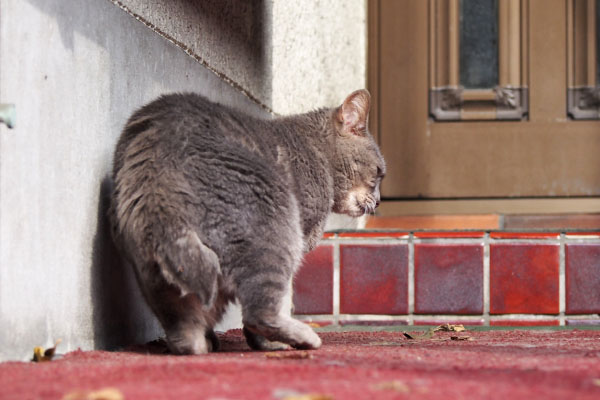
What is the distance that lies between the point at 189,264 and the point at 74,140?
39 centimetres

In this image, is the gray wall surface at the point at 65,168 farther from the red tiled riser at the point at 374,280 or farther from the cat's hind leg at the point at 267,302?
the red tiled riser at the point at 374,280

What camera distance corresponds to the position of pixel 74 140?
75.4 inches

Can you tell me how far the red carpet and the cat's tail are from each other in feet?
0.51

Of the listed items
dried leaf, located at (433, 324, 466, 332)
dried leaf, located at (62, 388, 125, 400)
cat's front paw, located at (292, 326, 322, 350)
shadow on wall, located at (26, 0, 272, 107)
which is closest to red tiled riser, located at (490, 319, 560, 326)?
dried leaf, located at (433, 324, 466, 332)

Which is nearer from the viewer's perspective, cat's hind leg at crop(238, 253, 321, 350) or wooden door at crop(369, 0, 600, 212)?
cat's hind leg at crop(238, 253, 321, 350)

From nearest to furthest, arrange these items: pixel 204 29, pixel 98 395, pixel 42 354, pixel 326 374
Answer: pixel 98 395
pixel 326 374
pixel 42 354
pixel 204 29

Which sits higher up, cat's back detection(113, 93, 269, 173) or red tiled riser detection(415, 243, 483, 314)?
cat's back detection(113, 93, 269, 173)

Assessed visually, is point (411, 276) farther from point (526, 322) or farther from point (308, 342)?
point (308, 342)

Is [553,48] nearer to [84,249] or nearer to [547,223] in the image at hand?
[547,223]

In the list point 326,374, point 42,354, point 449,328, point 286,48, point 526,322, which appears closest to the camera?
point 326,374

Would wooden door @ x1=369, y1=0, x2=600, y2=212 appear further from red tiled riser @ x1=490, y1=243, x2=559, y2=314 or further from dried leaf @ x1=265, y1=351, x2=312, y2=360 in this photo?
dried leaf @ x1=265, y1=351, x2=312, y2=360

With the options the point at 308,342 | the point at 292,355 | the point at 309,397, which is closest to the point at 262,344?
the point at 308,342

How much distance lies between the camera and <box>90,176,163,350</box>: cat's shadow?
2039mm

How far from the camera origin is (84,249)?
1.97 meters
